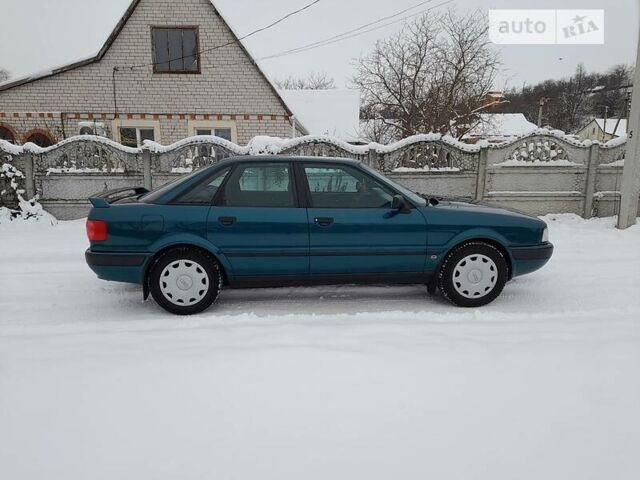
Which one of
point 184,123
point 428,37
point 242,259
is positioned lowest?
point 242,259

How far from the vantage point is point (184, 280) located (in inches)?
156

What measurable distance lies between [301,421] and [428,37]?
19.7 meters

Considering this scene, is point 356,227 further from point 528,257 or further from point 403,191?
point 528,257

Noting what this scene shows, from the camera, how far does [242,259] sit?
13.0ft

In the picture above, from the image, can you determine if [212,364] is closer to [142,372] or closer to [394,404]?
[142,372]

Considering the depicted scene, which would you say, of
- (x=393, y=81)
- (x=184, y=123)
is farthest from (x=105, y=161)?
(x=393, y=81)

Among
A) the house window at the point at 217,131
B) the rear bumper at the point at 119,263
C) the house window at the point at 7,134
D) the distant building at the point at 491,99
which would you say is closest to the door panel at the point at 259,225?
the rear bumper at the point at 119,263

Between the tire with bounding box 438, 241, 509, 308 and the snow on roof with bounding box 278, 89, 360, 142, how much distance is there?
17.0m

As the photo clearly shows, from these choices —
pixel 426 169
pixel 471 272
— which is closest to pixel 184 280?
pixel 471 272

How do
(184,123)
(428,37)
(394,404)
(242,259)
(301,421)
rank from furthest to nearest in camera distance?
(428,37), (184,123), (242,259), (394,404), (301,421)

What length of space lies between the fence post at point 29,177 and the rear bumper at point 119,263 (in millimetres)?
6083

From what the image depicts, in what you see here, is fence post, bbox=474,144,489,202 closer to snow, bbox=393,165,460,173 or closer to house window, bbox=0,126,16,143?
snow, bbox=393,165,460,173

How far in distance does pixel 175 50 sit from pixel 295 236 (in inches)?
450

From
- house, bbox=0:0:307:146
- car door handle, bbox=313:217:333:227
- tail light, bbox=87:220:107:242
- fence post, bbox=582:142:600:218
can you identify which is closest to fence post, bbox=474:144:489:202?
fence post, bbox=582:142:600:218
